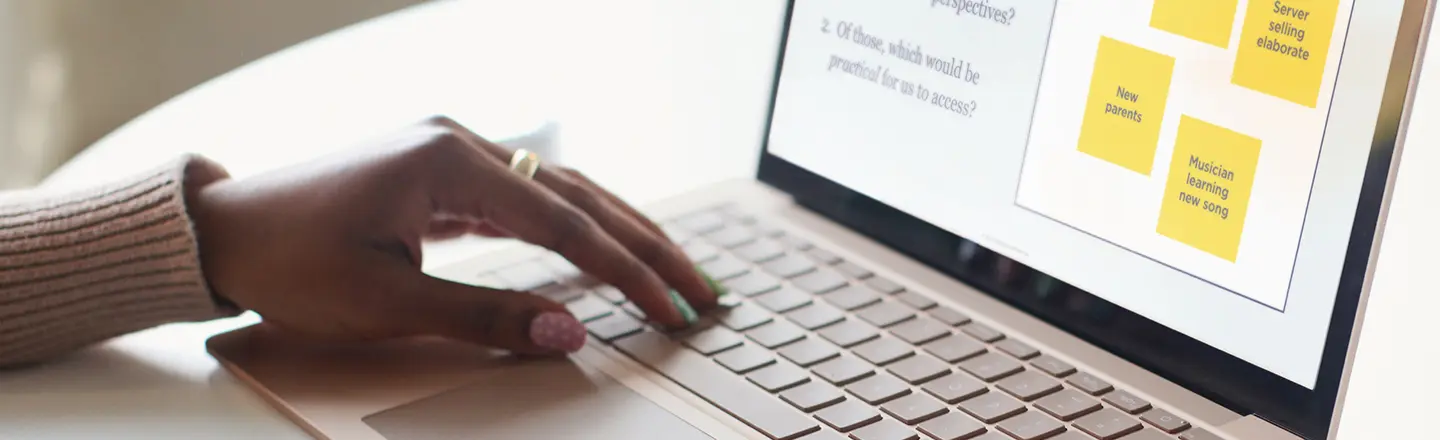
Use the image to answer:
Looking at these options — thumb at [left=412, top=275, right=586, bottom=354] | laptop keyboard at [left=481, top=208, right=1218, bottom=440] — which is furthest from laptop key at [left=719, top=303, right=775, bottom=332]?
thumb at [left=412, top=275, right=586, bottom=354]

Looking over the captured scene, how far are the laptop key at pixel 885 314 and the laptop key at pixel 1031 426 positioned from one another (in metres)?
0.12

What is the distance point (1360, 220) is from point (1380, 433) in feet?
0.35

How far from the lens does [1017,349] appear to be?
0.69m

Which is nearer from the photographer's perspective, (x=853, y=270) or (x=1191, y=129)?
(x=1191, y=129)

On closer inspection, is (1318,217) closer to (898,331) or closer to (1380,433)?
(1380,433)

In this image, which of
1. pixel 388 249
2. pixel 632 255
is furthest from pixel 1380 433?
pixel 388 249

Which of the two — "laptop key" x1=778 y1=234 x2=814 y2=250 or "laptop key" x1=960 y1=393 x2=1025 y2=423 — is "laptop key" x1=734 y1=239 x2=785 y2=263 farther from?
"laptop key" x1=960 y1=393 x2=1025 y2=423

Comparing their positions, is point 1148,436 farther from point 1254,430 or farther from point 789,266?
point 789,266

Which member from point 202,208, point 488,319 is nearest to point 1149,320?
point 488,319

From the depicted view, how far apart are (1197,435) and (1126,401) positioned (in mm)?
41

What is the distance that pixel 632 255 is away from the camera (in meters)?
0.74

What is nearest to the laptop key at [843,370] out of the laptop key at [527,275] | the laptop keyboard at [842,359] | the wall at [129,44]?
the laptop keyboard at [842,359]

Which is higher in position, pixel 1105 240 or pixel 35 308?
pixel 1105 240

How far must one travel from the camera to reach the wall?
0.62 metres
